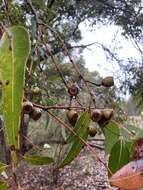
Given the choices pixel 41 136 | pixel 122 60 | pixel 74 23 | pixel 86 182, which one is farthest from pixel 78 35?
pixel 86 182

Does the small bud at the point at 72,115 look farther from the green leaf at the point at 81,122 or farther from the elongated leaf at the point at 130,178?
the elongated leaf at the point at 130,178

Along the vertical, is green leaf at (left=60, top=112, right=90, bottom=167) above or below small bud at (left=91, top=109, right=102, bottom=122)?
below

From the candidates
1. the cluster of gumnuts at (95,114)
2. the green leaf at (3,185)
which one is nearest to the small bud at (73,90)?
the cluster of gumnuts at (95,114)

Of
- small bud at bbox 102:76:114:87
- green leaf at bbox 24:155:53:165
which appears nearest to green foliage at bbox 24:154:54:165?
green leaf at bbox 24:155:53:165

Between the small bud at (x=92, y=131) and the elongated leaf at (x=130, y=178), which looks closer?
the elongated leaf at (x=130, y=178)

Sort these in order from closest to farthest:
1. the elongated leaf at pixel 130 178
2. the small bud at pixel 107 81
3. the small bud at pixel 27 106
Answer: the elongated leaf at pixel 130 178 < the small bud at pixel 27 106 < the small bud at pixel 107 81

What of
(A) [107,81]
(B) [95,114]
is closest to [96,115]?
(B) [95,114]

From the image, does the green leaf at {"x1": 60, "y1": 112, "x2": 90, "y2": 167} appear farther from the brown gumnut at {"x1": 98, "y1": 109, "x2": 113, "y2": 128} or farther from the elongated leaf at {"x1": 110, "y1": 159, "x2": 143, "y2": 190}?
the elongated leaf at {"x1": 110, "y1": 159, "x2": 143, "y2": 190}
